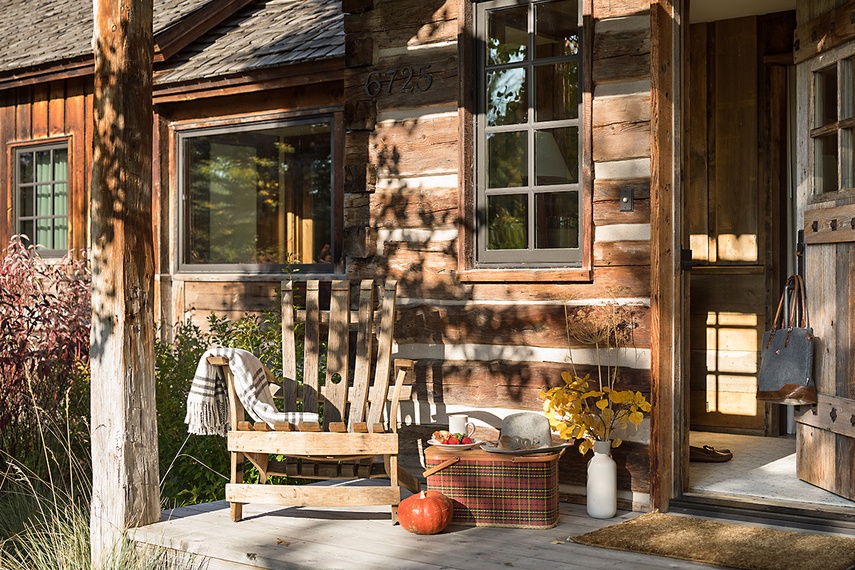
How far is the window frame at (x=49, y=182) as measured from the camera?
9.93 m

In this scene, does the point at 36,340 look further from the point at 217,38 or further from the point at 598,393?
the point at 598,393

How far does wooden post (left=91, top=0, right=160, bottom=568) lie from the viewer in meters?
4.76

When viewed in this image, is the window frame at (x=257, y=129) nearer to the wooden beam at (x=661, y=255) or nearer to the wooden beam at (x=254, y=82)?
the wooden beam at (x=254, y=82)

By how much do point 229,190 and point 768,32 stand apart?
4.86 meters

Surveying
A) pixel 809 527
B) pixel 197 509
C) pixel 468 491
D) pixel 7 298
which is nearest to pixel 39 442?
pixel 7 298

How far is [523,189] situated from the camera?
18.5 feet

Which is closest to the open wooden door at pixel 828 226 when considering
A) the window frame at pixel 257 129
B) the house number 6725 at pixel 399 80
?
the house number 6725 at pixel 399 80

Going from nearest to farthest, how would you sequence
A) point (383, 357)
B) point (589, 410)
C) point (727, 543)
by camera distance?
point (727, 543)
point (589, 410)
point (383, 357)

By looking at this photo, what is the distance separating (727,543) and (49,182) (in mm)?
7801

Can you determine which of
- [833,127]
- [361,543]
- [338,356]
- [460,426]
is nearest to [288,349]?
[338,356]

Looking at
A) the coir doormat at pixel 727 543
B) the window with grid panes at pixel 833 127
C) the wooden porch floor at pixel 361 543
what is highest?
the window with grid panes at pixel 833 127

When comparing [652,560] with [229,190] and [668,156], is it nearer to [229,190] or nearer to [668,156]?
[668,156]

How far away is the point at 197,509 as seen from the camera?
17.9 feet

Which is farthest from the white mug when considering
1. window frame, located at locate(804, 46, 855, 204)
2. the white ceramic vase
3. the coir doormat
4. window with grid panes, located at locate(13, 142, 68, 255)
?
window with grid panes, located at locate(13, 142, 68, 255)
